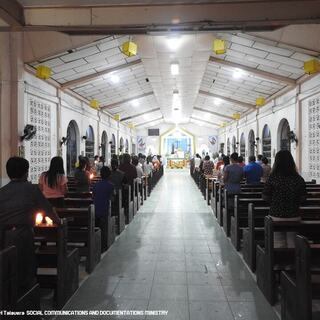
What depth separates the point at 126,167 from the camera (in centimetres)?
927

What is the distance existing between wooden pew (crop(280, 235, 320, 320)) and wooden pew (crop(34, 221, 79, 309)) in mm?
2104

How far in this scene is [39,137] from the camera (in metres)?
9.72

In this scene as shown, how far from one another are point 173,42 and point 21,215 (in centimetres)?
670

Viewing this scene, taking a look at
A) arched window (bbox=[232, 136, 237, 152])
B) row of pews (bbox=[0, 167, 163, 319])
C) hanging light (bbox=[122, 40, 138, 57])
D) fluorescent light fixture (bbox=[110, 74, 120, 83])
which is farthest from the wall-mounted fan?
arched window (bbox=[232, 136, 237, 152])

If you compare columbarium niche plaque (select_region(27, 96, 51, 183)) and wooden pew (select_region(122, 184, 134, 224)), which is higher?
columbarium niche plaque (select_region(27, 96, 51, 183))

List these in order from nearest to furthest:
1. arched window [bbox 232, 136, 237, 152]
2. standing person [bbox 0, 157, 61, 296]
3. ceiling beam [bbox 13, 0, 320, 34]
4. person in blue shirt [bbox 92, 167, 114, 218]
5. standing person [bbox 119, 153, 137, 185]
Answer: standing person [bbox 0, 157, 61, 296]
person in blue shirt [bbox 92, 167, 114, 218]
ceiling beam [bbox 13, 0, 320, 34]
standing person [bbox 119, 153, 137, 185]
arched window [bbox 232, 136, 237, 152]

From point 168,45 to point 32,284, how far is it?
7.06m

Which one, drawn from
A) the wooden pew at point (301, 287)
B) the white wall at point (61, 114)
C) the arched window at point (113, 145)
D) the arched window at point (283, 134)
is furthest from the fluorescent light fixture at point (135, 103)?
A: the wooden pew at point (301, 287)

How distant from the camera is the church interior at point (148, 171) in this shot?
343cm

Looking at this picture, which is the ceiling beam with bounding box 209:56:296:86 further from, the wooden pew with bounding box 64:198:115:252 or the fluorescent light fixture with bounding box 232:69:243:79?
the wooden pew with bounding box 64:198:115:252

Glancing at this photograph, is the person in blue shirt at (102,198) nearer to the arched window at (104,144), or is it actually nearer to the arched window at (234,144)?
the arched window at (104,144)

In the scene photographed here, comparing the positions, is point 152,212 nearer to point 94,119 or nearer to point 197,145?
point 94,119

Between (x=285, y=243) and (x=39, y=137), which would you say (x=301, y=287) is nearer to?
(x=285, y=243)

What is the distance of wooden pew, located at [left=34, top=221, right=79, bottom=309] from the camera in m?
3.54
